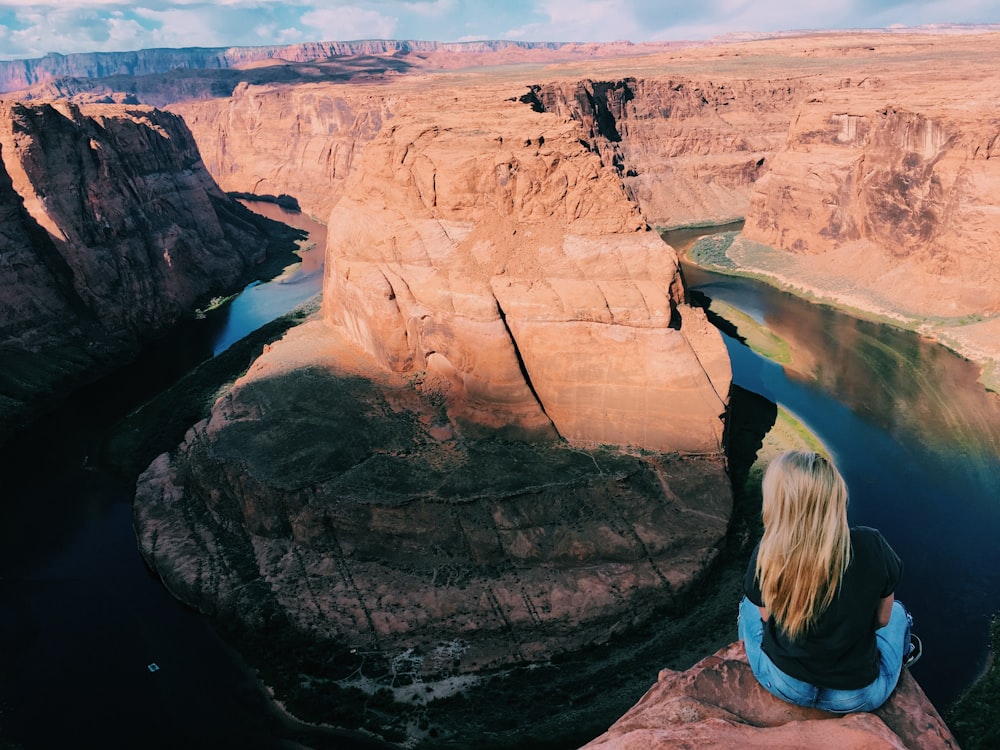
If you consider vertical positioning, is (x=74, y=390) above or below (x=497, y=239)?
below

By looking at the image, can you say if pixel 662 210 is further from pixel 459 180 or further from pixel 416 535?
pixel 416 535

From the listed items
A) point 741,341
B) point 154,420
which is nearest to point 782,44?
point 741,341

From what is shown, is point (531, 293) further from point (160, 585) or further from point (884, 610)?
point (884, 610)

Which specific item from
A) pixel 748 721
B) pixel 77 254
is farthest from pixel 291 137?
pixel 748 721

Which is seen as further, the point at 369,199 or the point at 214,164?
the point at 214,164

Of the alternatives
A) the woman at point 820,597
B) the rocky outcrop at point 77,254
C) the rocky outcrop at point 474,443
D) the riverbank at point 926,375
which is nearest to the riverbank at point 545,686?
the rocky outcrop at point 474,443

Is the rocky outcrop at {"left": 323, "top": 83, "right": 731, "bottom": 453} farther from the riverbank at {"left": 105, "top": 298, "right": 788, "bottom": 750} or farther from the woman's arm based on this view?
the woman's arm

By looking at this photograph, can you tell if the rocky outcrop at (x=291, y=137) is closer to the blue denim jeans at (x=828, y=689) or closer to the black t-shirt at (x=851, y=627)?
the blue denim jeans at (x=828, y=689)
